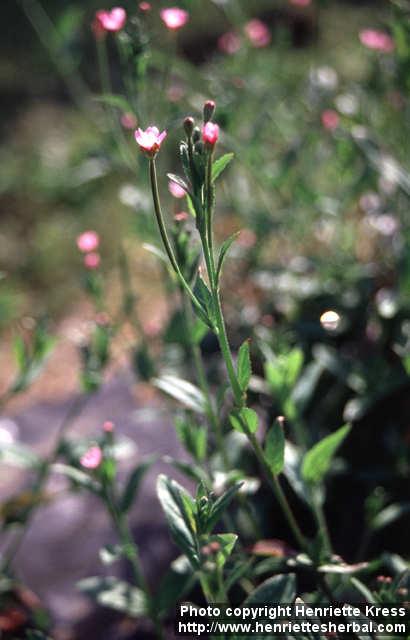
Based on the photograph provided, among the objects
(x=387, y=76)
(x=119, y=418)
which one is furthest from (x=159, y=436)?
(x=387, y=76)

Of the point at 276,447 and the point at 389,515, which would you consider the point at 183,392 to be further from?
the point at 389,515

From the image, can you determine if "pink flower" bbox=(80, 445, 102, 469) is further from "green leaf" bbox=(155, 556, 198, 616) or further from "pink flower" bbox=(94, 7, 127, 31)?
"pink flower" bbox=(94, 7, 127, 31)

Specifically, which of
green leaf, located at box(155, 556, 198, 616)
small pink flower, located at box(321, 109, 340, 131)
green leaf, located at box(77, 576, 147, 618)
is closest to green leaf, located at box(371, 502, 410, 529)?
green leaf, located at box(155, 556, 198, 616)

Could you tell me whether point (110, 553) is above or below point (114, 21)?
below

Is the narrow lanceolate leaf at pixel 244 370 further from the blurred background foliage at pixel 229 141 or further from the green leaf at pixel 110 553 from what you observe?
the blurred background foliage at pixel 229 141

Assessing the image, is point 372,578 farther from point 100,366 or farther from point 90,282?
point 90,282

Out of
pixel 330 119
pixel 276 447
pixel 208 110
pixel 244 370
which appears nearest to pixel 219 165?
pixel 208 110

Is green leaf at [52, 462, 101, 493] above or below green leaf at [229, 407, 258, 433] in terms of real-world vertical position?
below
